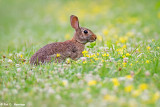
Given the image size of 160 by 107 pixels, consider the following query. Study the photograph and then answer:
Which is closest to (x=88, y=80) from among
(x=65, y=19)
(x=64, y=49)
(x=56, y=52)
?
(x=56, y=52)

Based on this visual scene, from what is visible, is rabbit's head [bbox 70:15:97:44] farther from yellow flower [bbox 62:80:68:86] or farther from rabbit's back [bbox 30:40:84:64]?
yellow flower [bbox 62:80:68:86]

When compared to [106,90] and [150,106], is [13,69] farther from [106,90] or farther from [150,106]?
[150,106]

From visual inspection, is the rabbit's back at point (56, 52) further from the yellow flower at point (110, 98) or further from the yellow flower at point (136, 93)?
the yellow flower at point (136, 93)

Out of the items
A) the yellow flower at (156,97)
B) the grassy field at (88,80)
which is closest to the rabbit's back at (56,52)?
the grassy field at (88,80)

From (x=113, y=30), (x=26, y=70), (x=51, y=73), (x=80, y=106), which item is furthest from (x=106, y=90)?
(x=113, y=30)

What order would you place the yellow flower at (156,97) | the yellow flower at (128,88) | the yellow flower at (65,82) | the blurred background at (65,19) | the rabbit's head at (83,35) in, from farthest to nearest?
the blurred background at (65,19), the rabbit's head at (83,35), the yellow flower at (65,82), the yellow flower at (128,88), the yellow flower at (156,97)
